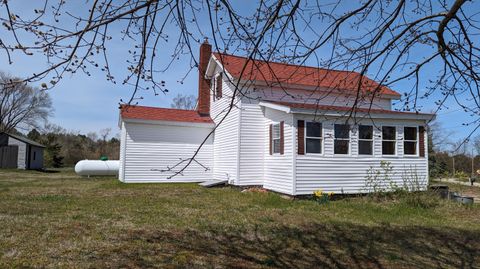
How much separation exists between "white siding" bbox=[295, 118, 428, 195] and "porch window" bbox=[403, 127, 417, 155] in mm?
206

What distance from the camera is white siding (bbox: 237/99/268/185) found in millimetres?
Answer: 14984

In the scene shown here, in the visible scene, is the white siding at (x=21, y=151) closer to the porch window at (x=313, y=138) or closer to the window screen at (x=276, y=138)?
the window screen at (x=276, y=138)

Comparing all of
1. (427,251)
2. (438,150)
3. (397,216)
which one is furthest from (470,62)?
(438,150)

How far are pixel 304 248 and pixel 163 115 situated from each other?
1321 centimetres

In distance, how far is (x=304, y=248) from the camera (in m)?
6.10

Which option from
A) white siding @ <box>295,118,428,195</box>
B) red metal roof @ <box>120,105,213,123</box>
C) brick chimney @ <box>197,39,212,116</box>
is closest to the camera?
white siding @ <box>295,118,428,195</box>

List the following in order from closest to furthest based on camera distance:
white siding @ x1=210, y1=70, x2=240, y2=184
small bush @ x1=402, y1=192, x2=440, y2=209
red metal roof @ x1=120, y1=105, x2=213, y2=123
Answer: small bush @ x1=402, y1=192, x2=440, y2=209, white siding @ x1=210, y1=70, x2=240, y2=184, red metal roof @ x1=120, y1=105, x2=213, y2=123

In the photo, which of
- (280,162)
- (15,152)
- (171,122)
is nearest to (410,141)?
(280,162)

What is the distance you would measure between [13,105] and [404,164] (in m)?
43.0

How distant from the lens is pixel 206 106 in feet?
A: 63.1

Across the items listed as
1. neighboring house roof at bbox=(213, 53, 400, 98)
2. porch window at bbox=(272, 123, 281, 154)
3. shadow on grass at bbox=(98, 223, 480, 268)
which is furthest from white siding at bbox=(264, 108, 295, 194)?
shadow on grass at bbox=(98, 223, 480, 268)

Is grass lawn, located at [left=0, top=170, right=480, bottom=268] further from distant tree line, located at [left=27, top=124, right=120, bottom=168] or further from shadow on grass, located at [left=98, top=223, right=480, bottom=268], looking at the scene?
distant tree line, located at [left=27, top=124, right=120, bottom=168]

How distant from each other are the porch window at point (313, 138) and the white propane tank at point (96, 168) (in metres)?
16.4

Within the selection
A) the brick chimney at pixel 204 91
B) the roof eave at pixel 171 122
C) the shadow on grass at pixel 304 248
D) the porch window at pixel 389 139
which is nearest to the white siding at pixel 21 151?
the roof eave at pixel 171 122
